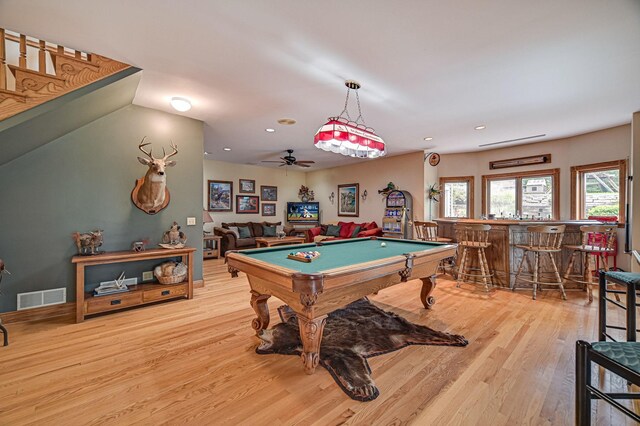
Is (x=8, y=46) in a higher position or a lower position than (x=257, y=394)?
higher

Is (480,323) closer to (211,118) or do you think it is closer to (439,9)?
(439,9)

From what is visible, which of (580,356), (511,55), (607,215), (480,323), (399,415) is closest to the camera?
(580,356)

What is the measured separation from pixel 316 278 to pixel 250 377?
97cm

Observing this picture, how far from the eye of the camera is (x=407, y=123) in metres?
4.43

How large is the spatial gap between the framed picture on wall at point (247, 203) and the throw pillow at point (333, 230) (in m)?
2.54

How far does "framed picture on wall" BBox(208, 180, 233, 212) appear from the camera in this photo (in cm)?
784

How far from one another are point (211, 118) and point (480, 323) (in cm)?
471

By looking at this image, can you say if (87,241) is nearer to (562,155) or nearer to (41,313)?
(41,313)

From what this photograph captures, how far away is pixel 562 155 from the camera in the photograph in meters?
5.40

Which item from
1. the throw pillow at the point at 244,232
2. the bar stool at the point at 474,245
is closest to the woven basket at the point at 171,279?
the throw pillow at the point at 244,232

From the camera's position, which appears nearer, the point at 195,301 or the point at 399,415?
the point at 399,415

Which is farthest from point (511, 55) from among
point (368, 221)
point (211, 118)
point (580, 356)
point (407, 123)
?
point (368, 221)

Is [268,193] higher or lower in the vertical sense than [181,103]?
lower

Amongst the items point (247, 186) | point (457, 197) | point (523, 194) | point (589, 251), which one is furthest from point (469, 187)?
point (247, 186)
